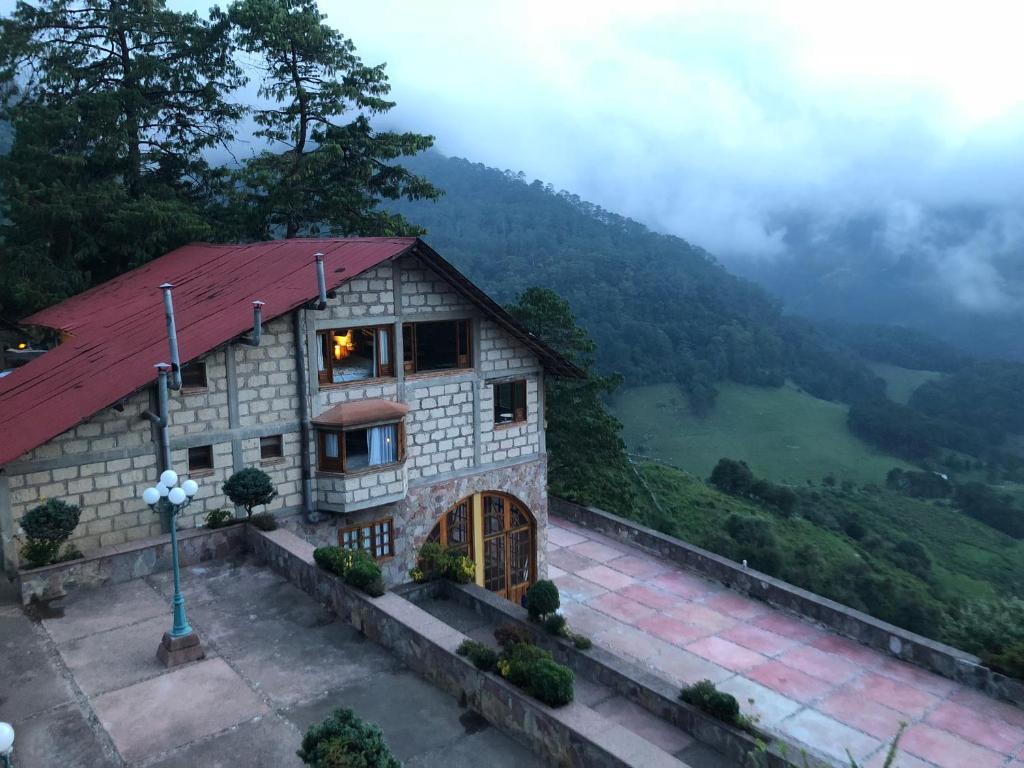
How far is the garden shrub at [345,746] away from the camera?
817 centimetres

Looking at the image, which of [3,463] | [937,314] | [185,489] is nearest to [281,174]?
[3,463]

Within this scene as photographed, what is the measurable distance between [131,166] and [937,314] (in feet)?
533

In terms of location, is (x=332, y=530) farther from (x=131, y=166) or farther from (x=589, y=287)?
(x=589, y=287)

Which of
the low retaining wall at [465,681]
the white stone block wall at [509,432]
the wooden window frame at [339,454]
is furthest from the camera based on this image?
the white stone block wall at [509,432]

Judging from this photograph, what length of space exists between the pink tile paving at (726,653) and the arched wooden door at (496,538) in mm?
4709

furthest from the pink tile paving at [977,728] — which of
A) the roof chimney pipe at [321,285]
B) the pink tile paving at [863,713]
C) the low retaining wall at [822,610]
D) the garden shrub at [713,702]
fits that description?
the roof chimney pipe at [321,285]

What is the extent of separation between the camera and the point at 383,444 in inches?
729

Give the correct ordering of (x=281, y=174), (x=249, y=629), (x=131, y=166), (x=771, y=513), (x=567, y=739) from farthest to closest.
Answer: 1. (x=771, y=513)
2. (x=281, y=174)
3. (x=131, y=166)
4. (x=249, y=629)
5. (x=567, y=739)

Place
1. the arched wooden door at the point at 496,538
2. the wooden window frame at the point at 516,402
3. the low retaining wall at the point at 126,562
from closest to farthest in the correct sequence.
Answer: the low retaining wall at the point at 126,562 < the arched wooden door at the point at 496,538 < the wooden window frame at the point at 516,402

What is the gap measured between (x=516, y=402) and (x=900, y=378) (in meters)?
118

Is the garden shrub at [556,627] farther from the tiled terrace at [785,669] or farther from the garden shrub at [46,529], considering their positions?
the garden shrub at [46,529]

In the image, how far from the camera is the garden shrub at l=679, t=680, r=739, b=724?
44.9 feet

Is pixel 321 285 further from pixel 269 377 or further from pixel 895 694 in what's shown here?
pixel 895 694

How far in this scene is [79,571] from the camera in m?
14.7
